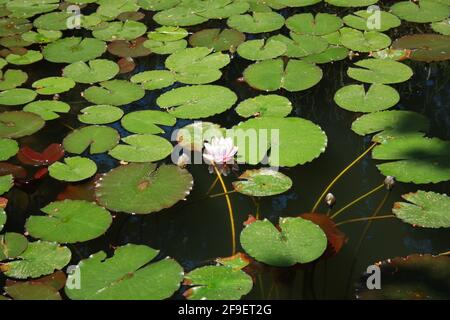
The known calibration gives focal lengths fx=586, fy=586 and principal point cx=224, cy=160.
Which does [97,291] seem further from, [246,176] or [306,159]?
[306,159]

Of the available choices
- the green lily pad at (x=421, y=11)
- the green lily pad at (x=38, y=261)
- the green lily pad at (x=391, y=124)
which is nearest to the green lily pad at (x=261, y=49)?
the green lily pad at (x=391, y=124)

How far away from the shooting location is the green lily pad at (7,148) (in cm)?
291

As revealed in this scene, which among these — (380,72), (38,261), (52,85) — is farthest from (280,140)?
(52,85)

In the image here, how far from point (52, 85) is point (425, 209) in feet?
7.37

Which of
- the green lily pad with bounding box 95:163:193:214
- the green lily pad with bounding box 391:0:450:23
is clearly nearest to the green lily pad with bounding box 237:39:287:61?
→ the green lily pad with bounding box 391:0:450:23

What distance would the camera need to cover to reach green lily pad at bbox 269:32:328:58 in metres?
3.65

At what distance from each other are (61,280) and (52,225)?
0.33 meters

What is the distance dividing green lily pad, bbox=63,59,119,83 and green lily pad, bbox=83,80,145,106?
0.10 metres

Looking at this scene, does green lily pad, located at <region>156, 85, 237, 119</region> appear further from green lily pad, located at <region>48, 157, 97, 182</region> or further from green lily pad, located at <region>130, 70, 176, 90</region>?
green lily pad, located at <region>48, 157, 97, 182</region>

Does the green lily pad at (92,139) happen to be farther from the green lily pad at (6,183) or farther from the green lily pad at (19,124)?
the green lily pad at (6,183)

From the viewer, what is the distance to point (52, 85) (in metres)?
3.51

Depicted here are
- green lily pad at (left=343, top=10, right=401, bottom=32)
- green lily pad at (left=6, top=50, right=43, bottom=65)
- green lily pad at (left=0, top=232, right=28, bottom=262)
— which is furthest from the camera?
green lily pad at (left=343, top=10, right=401, bottom=32)

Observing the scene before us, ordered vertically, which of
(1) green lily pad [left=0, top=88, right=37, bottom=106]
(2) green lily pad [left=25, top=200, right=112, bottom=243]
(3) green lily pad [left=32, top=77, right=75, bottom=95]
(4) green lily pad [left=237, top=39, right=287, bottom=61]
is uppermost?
(4) green lily pad [left=237, top=39, right=287, bottom=61]

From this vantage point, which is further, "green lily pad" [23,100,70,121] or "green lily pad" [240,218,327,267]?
"green lily pad" [23,100,70,121]
